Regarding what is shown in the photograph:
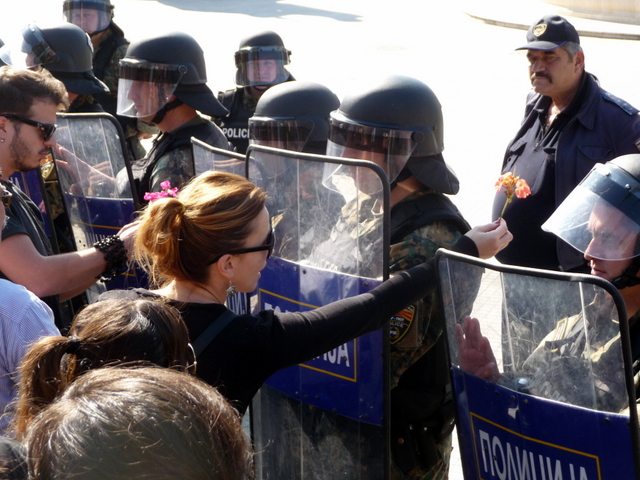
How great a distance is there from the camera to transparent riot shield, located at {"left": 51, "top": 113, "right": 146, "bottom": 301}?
3.55m

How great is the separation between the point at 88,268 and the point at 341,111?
3.81 ft

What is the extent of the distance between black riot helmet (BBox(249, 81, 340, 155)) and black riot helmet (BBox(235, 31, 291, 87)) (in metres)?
2.01

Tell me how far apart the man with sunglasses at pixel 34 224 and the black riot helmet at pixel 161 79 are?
1.70ft

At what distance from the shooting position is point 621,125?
3795 mm

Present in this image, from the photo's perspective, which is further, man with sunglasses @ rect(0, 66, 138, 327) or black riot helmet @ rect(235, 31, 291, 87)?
black riot helmet @ rect(235, 31, 291, 87)

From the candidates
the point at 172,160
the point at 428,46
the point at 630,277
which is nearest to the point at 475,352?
the point at 630,277

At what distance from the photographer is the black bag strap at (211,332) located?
6.36 feet

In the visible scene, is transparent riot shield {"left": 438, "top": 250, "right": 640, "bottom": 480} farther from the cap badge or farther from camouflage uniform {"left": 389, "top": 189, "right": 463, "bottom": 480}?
the cap badge

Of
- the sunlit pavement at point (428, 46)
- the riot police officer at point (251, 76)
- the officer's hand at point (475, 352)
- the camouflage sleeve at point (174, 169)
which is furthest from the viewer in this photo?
the sunlit pavement at point (428, 46)

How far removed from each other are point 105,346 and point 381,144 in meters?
1.34

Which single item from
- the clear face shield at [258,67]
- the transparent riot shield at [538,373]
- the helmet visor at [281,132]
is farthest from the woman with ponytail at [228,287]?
the clear face shield at [258,67]

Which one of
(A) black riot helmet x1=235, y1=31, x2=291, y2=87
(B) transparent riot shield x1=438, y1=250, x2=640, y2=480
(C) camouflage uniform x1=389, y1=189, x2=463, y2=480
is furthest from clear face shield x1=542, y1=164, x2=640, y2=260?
(A) black riot helmet x1=235, y1=31, x2=291, y2=87

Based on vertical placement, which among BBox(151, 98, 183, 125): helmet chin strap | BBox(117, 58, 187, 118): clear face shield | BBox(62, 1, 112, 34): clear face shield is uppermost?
BBox(62, 1, 112, 34): clear face shield

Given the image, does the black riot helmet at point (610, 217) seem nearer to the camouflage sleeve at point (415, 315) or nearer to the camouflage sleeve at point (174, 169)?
the camouflage sleeve at point (415, 315)
